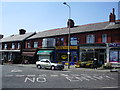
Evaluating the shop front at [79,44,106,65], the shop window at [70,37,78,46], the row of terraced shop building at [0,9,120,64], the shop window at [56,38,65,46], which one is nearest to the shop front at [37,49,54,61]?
the row of terraced shop building at [0,9,120,64]

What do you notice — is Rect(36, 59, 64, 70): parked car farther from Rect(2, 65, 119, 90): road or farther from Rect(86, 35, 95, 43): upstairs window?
→ Rect(86, 35, 95, 43): upstairs window

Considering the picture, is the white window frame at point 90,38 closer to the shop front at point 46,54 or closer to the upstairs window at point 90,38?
the upstairs window at point 90,38

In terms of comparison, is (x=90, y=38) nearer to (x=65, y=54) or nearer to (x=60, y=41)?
(x=65, y=54)

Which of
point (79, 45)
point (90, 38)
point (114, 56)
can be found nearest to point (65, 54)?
point (79, 45)

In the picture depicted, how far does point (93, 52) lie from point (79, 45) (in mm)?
3225

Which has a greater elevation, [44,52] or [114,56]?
[44,52]

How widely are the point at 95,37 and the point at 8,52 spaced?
29.9m

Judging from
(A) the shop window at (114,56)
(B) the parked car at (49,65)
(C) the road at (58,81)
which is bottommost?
(C) the road at (58,81)

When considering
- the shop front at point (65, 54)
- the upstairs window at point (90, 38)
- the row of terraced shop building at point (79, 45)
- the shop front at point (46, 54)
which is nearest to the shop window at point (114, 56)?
the row of terraced shop building at point (79, 45)

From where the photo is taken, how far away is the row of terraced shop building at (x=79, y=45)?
2730cm

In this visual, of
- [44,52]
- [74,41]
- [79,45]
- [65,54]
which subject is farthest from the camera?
[44,52]

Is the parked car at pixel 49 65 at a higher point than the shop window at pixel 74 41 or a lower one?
lower

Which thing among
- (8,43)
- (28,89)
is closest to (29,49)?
(8,43)

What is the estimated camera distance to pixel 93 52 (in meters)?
28.9
